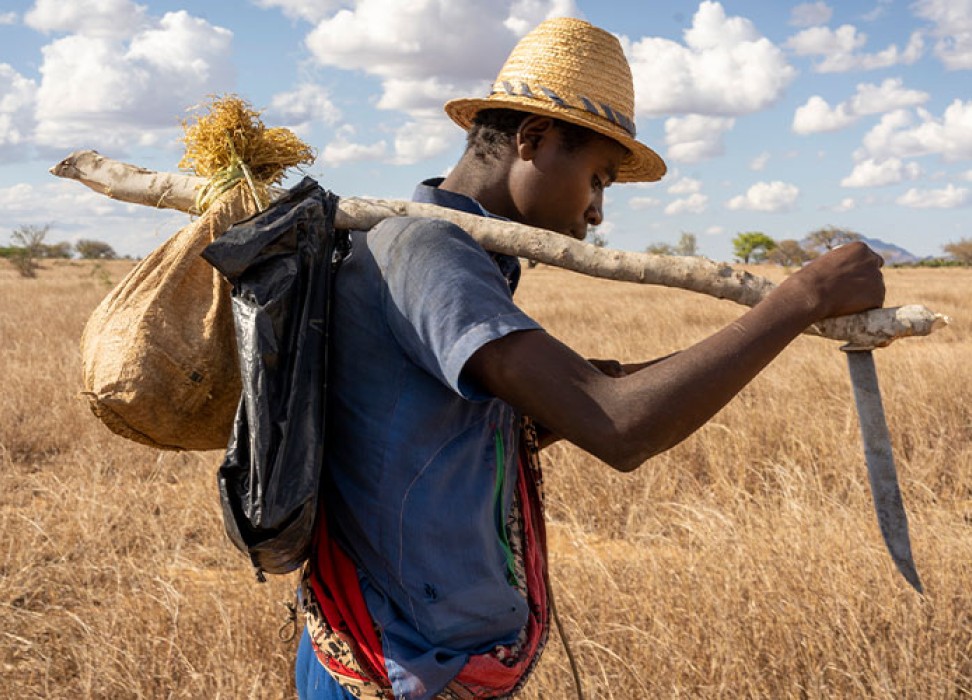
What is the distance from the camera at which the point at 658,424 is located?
1.10m

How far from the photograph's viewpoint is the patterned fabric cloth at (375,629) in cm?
135

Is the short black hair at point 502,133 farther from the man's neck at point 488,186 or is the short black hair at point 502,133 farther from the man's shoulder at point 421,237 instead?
the man's shoulder at point 421,237

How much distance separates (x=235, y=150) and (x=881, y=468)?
1.29 meters

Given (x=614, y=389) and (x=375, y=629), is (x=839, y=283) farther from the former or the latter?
(x=375, y=629)

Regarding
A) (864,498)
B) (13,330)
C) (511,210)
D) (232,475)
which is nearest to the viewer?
(232,475)

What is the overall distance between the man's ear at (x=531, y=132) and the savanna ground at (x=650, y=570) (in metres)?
1.73

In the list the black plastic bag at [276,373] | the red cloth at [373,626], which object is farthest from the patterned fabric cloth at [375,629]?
the black plastic bag at [276,373]

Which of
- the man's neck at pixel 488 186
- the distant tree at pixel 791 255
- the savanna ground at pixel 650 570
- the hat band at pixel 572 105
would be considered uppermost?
the distant tree at pixel 791 255

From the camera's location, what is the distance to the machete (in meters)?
1.60

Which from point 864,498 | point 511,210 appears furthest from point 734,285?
point 864,498

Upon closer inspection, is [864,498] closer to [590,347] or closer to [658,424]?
[658,424]

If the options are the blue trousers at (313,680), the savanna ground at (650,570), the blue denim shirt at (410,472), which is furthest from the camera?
the savanna ground at (650,570)

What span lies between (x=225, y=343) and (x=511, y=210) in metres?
0.52

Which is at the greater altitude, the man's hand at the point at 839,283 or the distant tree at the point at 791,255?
the distant tree at the point at 791,255
